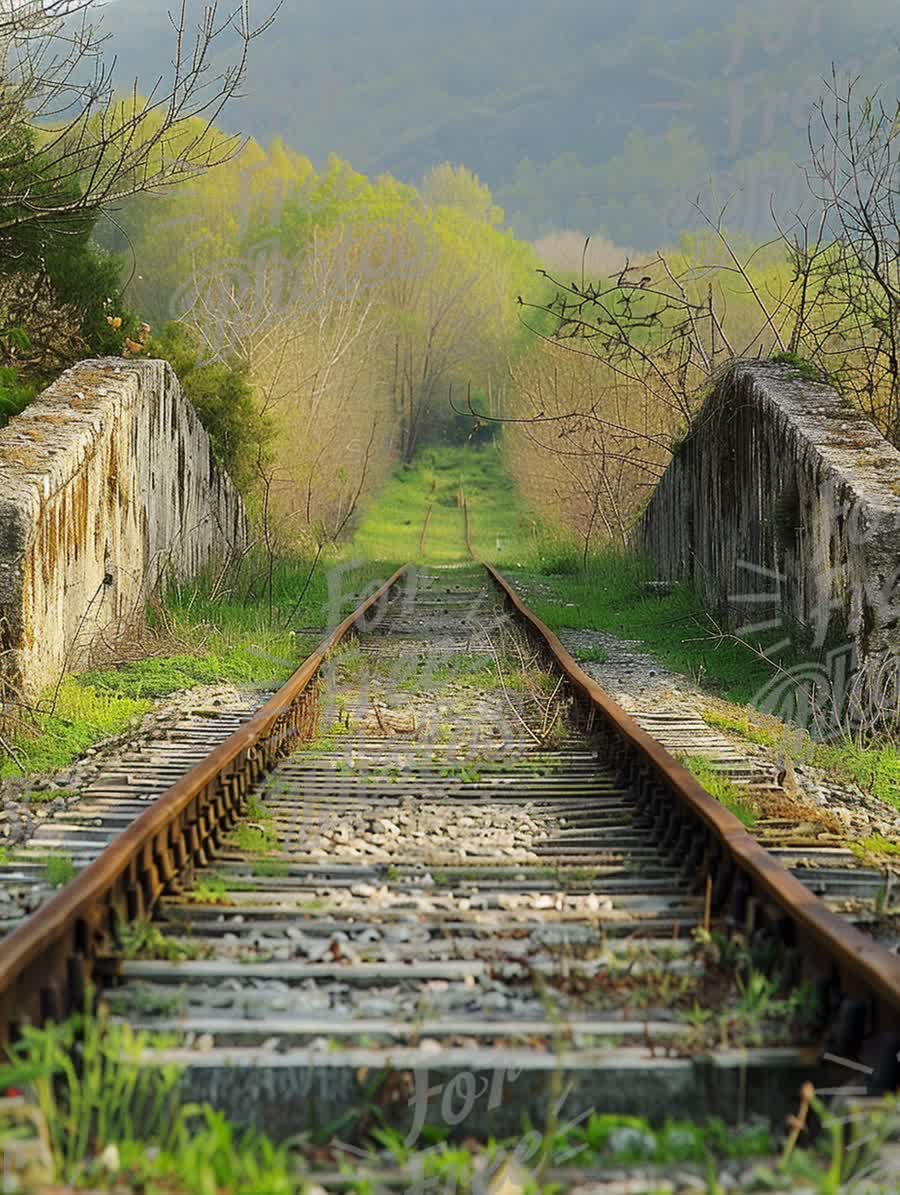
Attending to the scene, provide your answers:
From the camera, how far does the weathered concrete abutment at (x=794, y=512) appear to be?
22.4ft

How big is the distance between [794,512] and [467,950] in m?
6.33

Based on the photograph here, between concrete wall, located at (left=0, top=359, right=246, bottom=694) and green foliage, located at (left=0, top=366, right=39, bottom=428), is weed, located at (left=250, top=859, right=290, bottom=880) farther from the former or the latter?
green foliage, located at (left=0, top=366, right=39, bottom=428)

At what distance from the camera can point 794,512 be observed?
351 inches

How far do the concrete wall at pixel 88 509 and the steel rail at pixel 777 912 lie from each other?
3.50 meters

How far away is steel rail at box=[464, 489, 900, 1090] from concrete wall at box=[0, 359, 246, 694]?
3.50 metres

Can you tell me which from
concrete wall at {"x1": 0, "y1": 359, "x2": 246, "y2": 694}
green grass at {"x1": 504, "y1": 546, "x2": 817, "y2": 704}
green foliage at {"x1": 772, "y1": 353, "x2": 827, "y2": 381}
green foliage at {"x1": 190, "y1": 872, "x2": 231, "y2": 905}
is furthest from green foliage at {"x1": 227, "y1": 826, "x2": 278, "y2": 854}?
green foliage at {"x1": 772, "y1": 353, "x2": 827, "y2": 381}

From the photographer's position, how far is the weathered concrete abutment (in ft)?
22.4

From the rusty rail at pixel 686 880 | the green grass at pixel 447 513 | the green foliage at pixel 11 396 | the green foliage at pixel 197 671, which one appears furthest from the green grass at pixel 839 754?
the green grass at pixel 447 513

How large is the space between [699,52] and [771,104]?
37.2 metres

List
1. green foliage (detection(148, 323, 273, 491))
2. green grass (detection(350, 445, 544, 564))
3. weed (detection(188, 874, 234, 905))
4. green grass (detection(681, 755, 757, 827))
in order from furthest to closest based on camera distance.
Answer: green grass (detection(350, 445, 544, 564)) < green foliage (detection(148, 323, 273, 491)) < green grass (detection(681, 755, 757, 827)) < weed (detection(188, 874, 234, 905))

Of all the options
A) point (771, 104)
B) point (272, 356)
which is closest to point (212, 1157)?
point (272, 356)

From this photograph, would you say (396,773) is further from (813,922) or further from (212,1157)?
(212,1157)

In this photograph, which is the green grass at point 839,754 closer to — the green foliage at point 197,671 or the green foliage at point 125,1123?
the green foliage at point 197,671

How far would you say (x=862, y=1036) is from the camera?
2.65 m
